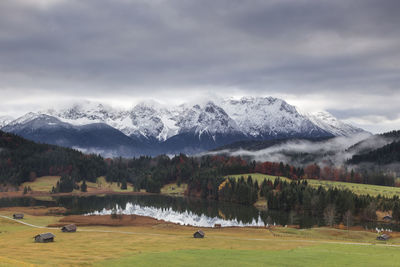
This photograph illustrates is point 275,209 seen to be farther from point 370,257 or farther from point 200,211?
point 370,257

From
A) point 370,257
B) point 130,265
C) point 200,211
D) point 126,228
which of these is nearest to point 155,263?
point 130,265

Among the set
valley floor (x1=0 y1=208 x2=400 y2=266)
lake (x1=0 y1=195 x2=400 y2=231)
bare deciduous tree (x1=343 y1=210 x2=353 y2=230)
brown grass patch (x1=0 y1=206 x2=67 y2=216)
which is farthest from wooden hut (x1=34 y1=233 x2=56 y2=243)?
bare deciduous tree (x1=343 y1=210 x2=353 y2=230)

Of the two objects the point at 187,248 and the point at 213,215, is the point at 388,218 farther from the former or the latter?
the point at 187,248

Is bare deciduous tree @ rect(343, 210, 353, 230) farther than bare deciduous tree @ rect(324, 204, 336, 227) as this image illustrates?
No

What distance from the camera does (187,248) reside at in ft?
256

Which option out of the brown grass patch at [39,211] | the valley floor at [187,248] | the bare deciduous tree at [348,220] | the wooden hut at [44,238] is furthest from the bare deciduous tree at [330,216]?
the brown grass patch at [39,211]

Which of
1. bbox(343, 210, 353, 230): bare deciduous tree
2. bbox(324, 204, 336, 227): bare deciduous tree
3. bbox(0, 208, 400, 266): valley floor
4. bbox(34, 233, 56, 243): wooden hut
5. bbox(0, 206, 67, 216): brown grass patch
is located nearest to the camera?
bbox(0, 208, 400, 266): valley floor

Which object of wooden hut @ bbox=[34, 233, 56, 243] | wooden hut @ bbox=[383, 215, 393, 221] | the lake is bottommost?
the lake

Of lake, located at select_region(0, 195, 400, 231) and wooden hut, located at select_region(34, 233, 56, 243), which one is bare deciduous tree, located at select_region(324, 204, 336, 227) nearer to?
lake, located at select_region(0, 195, 400, 231)

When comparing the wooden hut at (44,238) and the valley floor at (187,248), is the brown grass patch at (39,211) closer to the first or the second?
the valley floor at (187,248)

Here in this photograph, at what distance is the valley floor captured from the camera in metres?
57.0

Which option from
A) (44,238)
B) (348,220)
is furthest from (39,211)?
(348,220)

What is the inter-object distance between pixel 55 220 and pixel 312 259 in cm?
11334

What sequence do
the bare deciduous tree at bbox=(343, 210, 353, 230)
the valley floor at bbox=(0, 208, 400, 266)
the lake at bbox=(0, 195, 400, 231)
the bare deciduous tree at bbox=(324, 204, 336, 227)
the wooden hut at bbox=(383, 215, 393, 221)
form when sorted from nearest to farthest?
the valley floor at bbox=(0, 208, 400, 266)
the bare deciduous tree at bbox=(343, 210, 353, 230)
the bare deciduous tree at bbox=(324, 204, 336, 227)
the lake at bbox=(0, 195, 400, 231)
the wooden hut at bbox=(383, 215, 393, 221)
